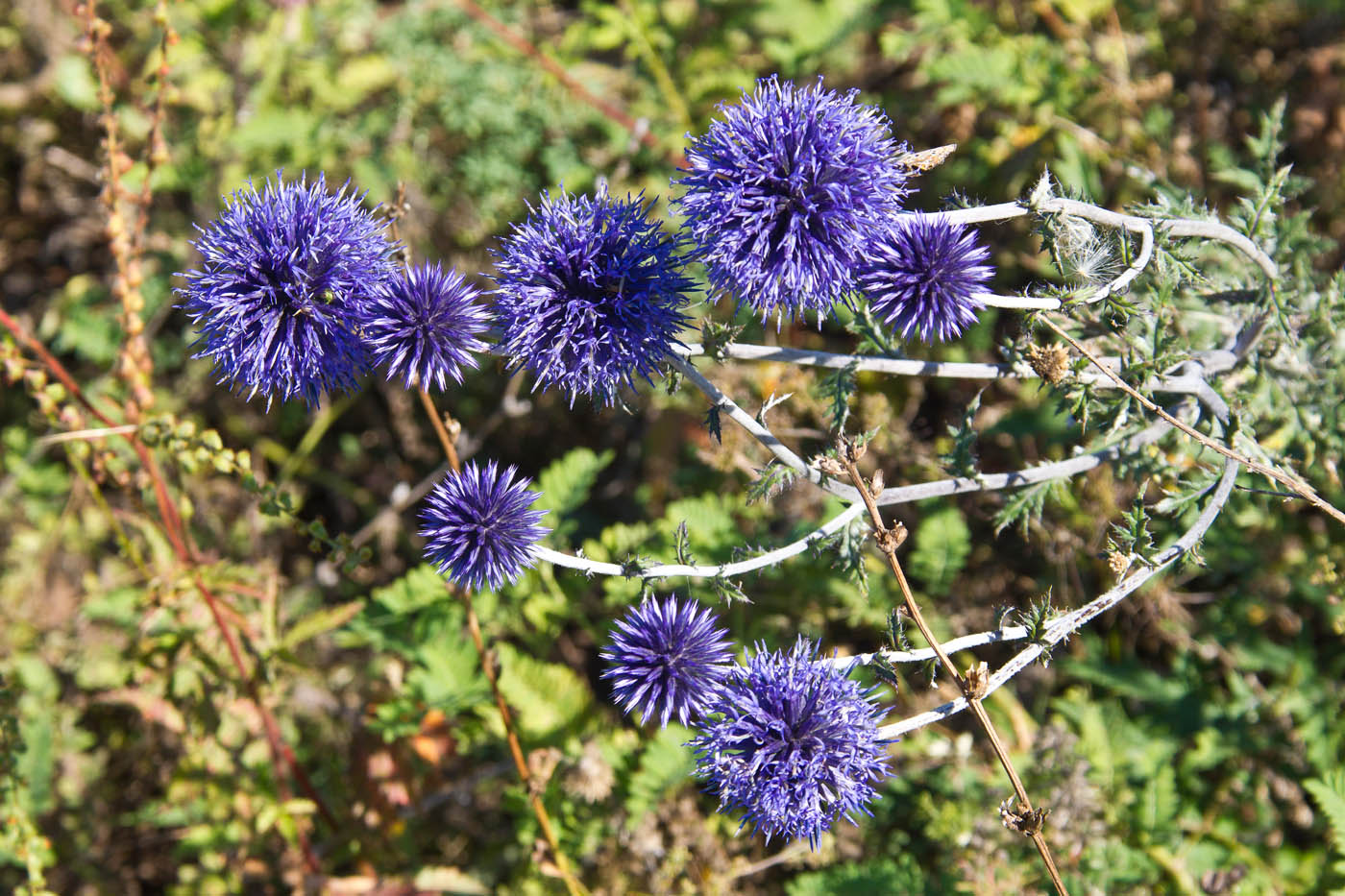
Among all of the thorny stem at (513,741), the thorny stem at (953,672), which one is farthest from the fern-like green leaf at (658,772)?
the thorny stem at (953,672)

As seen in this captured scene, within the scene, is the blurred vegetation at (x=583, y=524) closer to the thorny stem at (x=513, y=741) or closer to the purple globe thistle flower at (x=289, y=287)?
the thorny stem at (x=513, y=741)

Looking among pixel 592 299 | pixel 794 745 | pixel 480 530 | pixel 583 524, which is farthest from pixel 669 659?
pixel 583 524

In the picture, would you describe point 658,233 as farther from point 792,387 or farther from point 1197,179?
point 1197,179

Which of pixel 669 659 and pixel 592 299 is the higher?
pixel 592 299

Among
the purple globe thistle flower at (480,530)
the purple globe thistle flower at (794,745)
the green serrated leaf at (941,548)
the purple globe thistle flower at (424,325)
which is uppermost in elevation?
the purple globe thistle flower at (424,325)

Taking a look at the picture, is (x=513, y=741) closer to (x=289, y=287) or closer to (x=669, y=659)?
(x=669, y=659)

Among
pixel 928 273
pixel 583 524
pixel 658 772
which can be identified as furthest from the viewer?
pixel 583 524

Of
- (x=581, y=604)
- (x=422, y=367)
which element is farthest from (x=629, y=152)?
(x=422, y=367)
